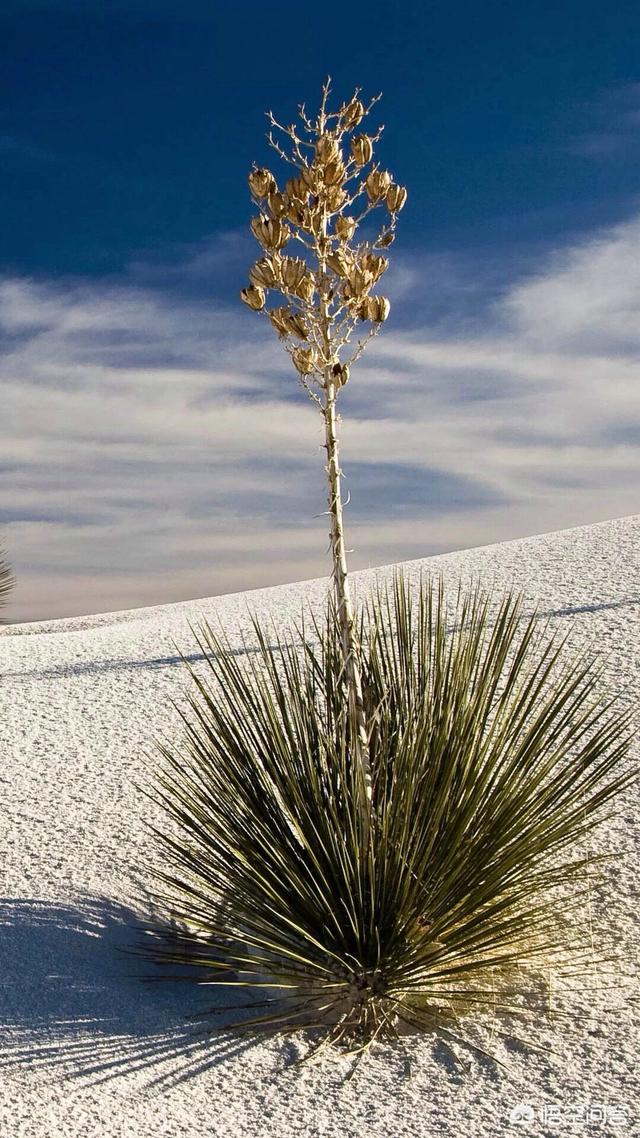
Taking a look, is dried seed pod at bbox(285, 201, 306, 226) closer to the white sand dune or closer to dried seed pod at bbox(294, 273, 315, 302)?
dried seed pod at bbox(294, 273, 315, 302)

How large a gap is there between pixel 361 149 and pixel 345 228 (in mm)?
295

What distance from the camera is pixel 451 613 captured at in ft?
29.3

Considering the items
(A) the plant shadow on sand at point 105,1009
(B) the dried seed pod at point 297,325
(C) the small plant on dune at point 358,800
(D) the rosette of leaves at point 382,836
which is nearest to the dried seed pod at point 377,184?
(C) the small plant on dune at point 358,800

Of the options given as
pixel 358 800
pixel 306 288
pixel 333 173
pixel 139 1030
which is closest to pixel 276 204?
pixel 333 173

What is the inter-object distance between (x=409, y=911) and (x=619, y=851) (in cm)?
211

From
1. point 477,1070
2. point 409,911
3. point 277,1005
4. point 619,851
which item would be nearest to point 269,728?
point 409,911

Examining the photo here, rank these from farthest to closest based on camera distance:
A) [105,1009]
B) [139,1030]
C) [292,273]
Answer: [105,1009] < [139,1030] < [292,273]

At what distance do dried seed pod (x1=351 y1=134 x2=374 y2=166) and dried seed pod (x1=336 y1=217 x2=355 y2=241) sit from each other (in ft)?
0.73

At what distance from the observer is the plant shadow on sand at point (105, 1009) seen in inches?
Result: 148

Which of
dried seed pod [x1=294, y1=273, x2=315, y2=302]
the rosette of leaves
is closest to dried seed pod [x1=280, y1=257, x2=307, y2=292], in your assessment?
dried seed pod [x1=294, y1=273, x2=315, y2=302]

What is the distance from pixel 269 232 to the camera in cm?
364

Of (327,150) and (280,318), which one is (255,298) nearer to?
(280,318)

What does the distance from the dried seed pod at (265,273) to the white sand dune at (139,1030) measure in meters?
2.66

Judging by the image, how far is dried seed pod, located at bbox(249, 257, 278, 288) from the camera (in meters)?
3.60
